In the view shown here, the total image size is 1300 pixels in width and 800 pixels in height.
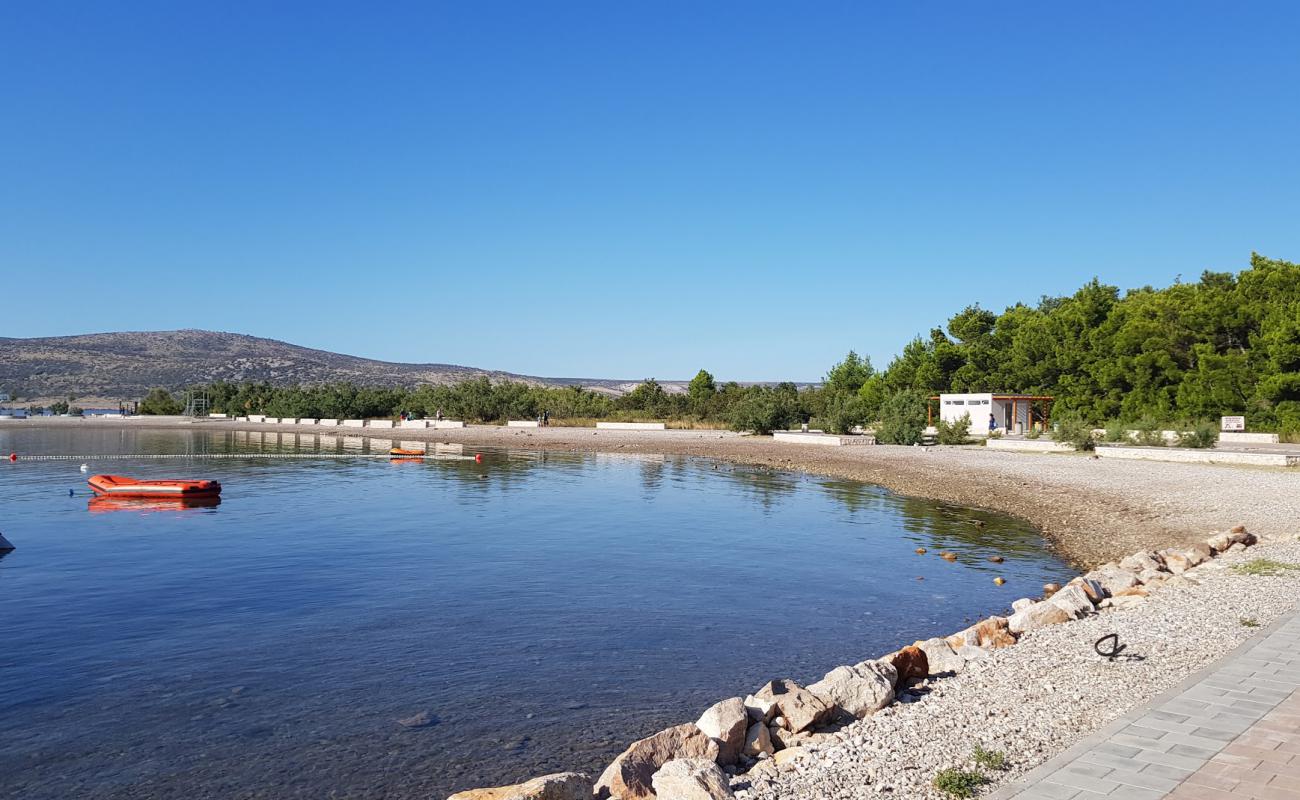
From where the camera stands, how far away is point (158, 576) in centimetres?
1638

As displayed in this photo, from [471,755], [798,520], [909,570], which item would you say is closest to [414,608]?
[471,755]

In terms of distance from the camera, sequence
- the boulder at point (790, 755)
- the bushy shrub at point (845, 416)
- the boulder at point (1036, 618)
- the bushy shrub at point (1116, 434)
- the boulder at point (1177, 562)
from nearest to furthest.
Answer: the boulder at point (790, 755)
the boulder at point (1036, 618)
the boulder at point (1177, 562)
the bushy shrub at point (1116, 434)
the bushy shrub at point (845, 416)

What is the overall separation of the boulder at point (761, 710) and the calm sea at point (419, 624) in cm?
162

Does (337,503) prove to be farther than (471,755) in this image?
Yes

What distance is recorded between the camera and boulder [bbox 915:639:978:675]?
30.0 ft

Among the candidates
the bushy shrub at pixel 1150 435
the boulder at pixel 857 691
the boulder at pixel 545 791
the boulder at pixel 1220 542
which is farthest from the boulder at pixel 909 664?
the bushy shrub at pixel 1150 435

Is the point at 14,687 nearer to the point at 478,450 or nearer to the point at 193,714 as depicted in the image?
the point at 193,714

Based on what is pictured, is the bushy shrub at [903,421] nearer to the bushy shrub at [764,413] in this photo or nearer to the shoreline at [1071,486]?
the shoreline at [1071,486]

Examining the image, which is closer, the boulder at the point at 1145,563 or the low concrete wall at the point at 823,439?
the boulder at the point at 1145,563

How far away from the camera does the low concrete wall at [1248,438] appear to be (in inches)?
1583

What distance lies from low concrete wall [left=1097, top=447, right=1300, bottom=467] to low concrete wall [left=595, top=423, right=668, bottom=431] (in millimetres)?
36889

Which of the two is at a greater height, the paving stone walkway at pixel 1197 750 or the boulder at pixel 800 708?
the paving stone walkway at pixel 1197 750

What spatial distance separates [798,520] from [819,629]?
11.9 m

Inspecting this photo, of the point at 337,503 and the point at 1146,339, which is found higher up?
the point at 1146,339
